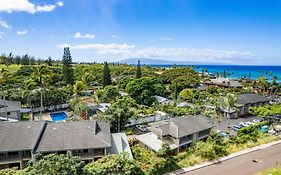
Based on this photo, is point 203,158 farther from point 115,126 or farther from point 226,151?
point 115,126

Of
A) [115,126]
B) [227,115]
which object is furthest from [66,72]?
[227,115]

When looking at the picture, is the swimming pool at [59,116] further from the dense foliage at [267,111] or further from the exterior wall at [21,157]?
the dense foliage at [267,111]

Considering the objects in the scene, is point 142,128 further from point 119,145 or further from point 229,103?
point 229,103

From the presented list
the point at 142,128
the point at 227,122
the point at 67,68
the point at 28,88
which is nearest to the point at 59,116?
the point at 28,88

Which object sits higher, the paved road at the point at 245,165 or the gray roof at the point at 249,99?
the gray roof at the point at 249,99

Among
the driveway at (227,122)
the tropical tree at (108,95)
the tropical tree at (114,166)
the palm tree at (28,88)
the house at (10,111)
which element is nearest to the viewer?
the tropical tree at (114,166)

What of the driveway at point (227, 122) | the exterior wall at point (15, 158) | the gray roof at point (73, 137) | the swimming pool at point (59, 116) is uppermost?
the gray roof at point (73, 137)

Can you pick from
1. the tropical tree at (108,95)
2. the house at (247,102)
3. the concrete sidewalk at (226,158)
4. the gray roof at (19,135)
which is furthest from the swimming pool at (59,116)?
the house at (247,102)
